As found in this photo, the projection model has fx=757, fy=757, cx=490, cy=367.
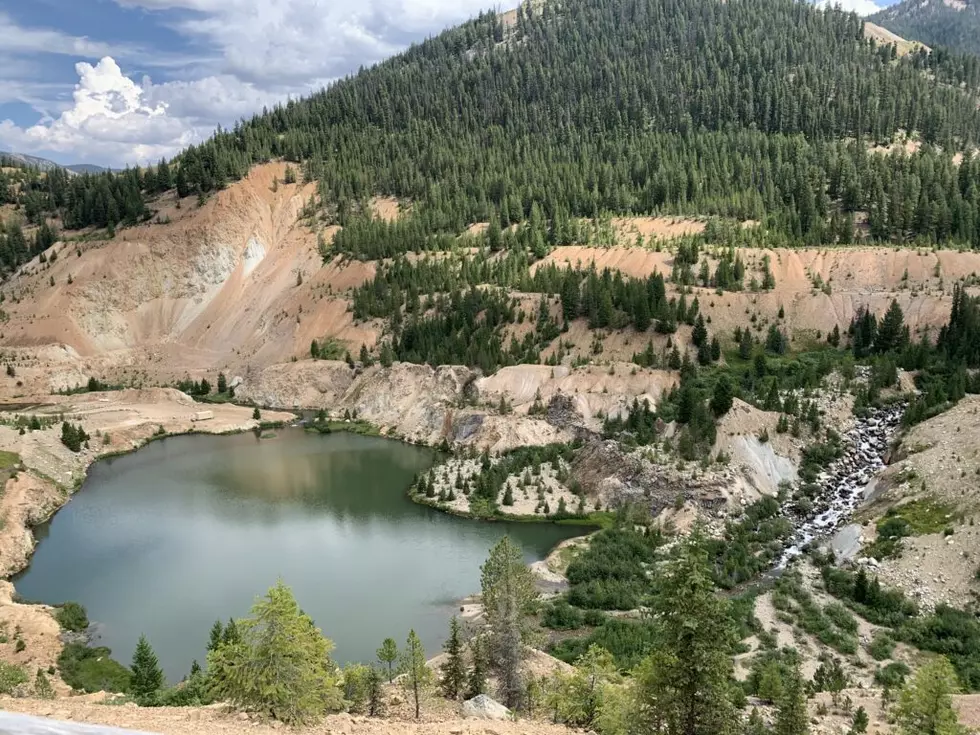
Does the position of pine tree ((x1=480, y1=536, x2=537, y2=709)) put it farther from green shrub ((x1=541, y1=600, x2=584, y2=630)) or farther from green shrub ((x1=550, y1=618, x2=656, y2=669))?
green shrub ((x1=541, y1=600, x2=584, y2=630))

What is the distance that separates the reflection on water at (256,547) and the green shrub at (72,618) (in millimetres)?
853

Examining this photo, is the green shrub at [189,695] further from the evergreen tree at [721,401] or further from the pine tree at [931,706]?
the evergreen tree at [721,401]

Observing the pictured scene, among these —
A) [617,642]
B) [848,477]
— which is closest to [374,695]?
[617,642]

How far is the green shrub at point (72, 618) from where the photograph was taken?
37938 mm

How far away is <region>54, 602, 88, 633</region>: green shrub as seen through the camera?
37938 mm

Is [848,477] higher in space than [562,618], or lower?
higher

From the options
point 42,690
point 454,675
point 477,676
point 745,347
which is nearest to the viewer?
point 42,690

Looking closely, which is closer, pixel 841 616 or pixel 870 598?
pixel 841 616

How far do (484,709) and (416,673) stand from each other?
2.57 meters

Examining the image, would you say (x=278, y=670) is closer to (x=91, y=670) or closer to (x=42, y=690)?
(x=42, y=690)

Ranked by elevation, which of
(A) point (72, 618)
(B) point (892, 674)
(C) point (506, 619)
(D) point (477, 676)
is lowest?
(A) point (72, 618)

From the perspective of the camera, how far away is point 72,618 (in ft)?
126

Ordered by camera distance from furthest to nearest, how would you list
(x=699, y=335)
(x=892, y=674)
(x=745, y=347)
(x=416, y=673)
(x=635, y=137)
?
(x=635, y=137), (x=745, y=347), (x=699, y=335), (x=892, y=674), (x=416, y=673)

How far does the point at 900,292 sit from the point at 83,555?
76.5 m
